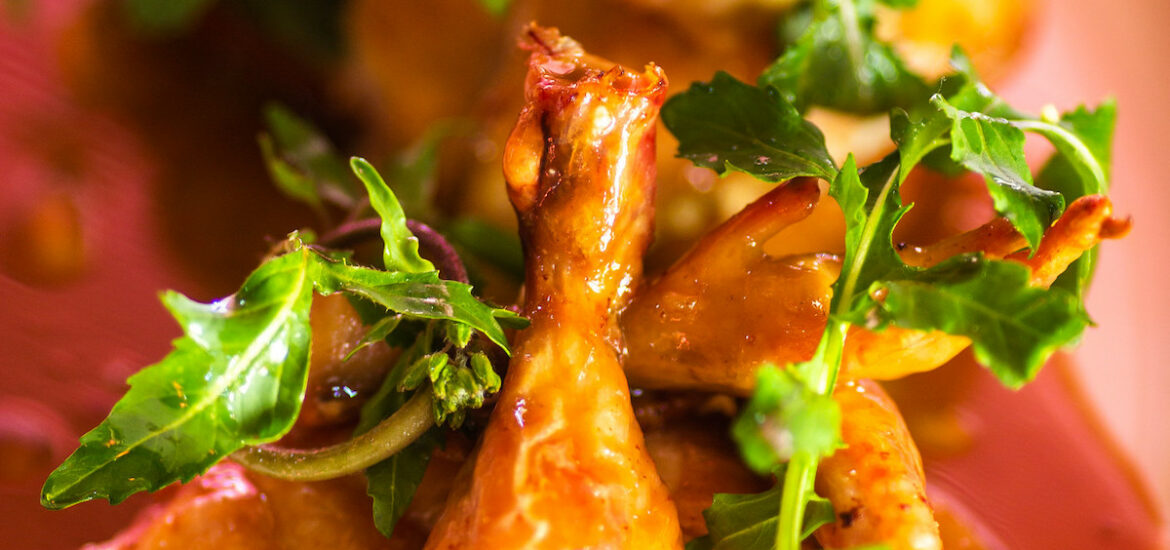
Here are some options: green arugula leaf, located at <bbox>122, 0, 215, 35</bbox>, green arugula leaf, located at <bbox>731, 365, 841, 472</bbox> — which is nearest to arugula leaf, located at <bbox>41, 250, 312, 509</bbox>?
green arugula leaf, located at <bbox>731, 365, 841, 472</bbox>

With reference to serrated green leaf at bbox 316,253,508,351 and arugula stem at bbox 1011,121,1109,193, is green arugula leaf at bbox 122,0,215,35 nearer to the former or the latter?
serrated green leaf at bbox 316,253,508,351

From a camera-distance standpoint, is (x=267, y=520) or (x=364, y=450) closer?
(x=364, y=450)

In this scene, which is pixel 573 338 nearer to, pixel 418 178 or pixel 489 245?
pixel 489 245

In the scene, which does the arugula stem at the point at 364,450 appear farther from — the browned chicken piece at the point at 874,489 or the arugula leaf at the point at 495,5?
the arugula leaf at the point at 495,5

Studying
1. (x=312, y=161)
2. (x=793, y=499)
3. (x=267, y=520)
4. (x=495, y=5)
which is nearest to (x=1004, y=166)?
(x=793, y=499)

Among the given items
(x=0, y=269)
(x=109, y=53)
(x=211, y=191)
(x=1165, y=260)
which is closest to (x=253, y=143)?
(x=211, y=191)
